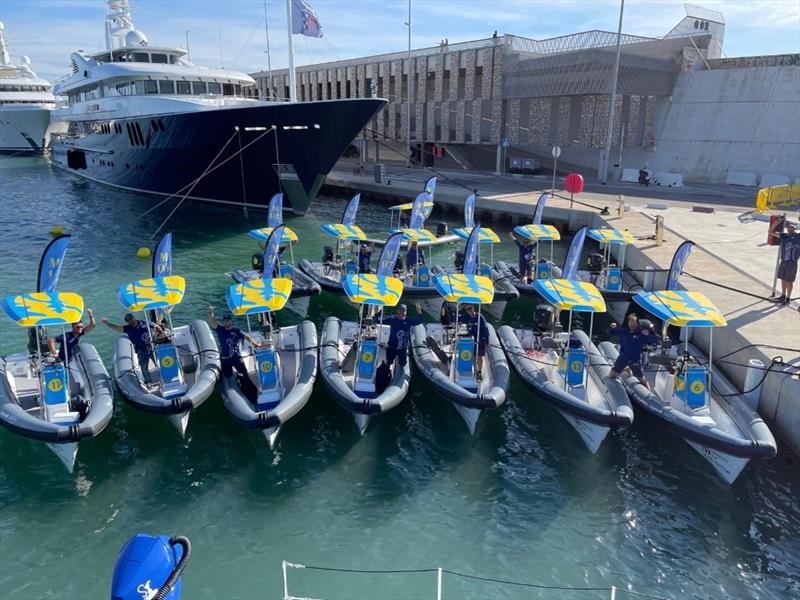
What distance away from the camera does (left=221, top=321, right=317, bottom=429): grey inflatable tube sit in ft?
33.8

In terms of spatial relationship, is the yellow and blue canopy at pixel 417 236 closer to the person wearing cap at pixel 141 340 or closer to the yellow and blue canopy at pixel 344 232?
the yellow and blue canopy at pixel 344 232

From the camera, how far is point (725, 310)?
14.7 meters

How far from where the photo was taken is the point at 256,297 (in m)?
12.0

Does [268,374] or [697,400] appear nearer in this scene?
[697,400]

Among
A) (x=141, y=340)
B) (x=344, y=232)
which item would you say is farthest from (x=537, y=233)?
(x=141, y=340)

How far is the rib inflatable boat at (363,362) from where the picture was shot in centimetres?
1115

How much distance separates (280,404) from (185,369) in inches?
→ 132

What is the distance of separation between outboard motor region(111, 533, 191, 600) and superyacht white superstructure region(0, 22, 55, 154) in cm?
8410

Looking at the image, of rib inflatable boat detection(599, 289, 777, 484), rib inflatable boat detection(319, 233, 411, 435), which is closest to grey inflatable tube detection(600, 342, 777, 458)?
rib inflatable boat detection(599, 289, 777, 484)

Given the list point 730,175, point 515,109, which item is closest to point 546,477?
point 730,175

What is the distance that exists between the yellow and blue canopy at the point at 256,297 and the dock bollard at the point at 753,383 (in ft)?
31.2

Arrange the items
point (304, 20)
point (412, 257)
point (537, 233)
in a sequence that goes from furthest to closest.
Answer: point (304, 20) → point (412, 257) → point (537, 233)

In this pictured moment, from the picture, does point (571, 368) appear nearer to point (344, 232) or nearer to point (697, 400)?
point (697, 400)

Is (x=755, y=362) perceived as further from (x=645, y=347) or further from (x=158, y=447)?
(x=158, y=447)
